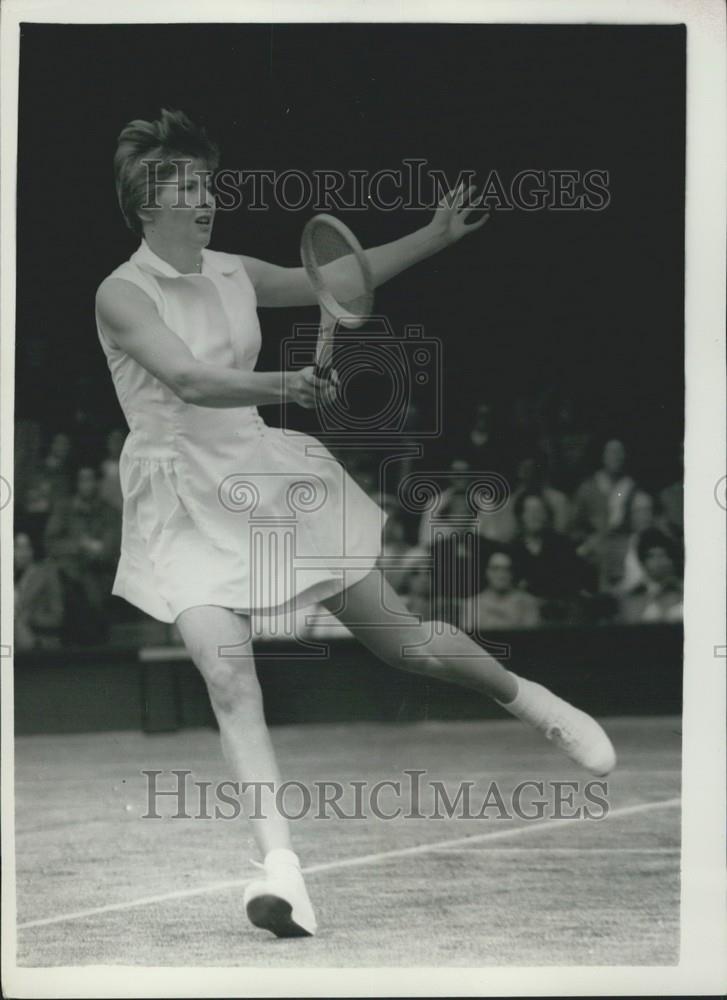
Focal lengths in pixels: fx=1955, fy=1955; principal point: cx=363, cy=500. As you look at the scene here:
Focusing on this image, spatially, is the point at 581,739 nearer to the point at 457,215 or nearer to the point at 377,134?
the point at 457,215

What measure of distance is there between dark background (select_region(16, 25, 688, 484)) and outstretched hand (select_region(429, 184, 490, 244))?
0.11 ft

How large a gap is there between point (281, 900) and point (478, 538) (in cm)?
137

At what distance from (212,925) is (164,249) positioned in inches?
72.4

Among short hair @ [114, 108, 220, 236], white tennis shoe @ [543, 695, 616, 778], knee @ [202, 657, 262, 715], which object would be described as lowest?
white tennis shoe @ [543, 695, 616, 778]

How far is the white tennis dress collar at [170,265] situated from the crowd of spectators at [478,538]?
0.47m

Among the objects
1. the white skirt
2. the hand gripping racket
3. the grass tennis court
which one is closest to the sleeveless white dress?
the white skirt

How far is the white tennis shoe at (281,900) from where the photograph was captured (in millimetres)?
5062

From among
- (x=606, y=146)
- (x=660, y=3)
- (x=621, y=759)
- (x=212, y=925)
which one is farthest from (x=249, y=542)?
(x=621, y=759)

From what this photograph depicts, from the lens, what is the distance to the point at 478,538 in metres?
5.91

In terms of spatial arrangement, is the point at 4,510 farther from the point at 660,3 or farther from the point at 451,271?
the point at 660,3

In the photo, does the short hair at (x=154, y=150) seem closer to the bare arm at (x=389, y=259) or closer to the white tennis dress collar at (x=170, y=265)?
the white tennis dress collar at (x=170, y=265)

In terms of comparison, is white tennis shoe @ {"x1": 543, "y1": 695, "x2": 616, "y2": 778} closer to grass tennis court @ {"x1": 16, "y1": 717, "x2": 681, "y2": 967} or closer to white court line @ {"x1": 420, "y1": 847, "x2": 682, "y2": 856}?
grass tennis court @ {"x1": 16, "y1": 717, "x2": 681, "y2": 967}

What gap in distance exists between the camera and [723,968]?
5207mm

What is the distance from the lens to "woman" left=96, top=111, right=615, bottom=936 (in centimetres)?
521
